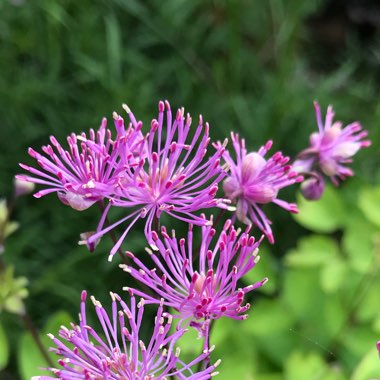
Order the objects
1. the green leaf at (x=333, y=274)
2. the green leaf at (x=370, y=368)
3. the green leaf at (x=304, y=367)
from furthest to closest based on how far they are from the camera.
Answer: the green leaf at (x=333, y=274) → the green leaf at (x=304, y=367) → the green leaf at (x=370, y=368)

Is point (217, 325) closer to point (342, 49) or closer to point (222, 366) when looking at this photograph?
point (222, 366)

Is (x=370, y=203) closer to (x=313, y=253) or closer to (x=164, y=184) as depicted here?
(x=313, y=253)

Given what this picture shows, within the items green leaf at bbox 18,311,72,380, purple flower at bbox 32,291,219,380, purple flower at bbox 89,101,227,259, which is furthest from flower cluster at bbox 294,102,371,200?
green leaf at bbox 18,311,72,380

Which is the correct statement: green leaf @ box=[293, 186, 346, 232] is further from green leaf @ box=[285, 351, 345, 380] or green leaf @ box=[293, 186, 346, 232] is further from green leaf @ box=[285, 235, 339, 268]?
green leaf @ box=[285, 351, 345, 380]

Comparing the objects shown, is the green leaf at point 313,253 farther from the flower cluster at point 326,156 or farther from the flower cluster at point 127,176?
the flower cluster at point 127,176

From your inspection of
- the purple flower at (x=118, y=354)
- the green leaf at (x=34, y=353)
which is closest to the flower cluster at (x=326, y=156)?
the purple flower at (x=118, y=354)

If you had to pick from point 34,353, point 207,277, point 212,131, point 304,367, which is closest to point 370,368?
point 304,367
